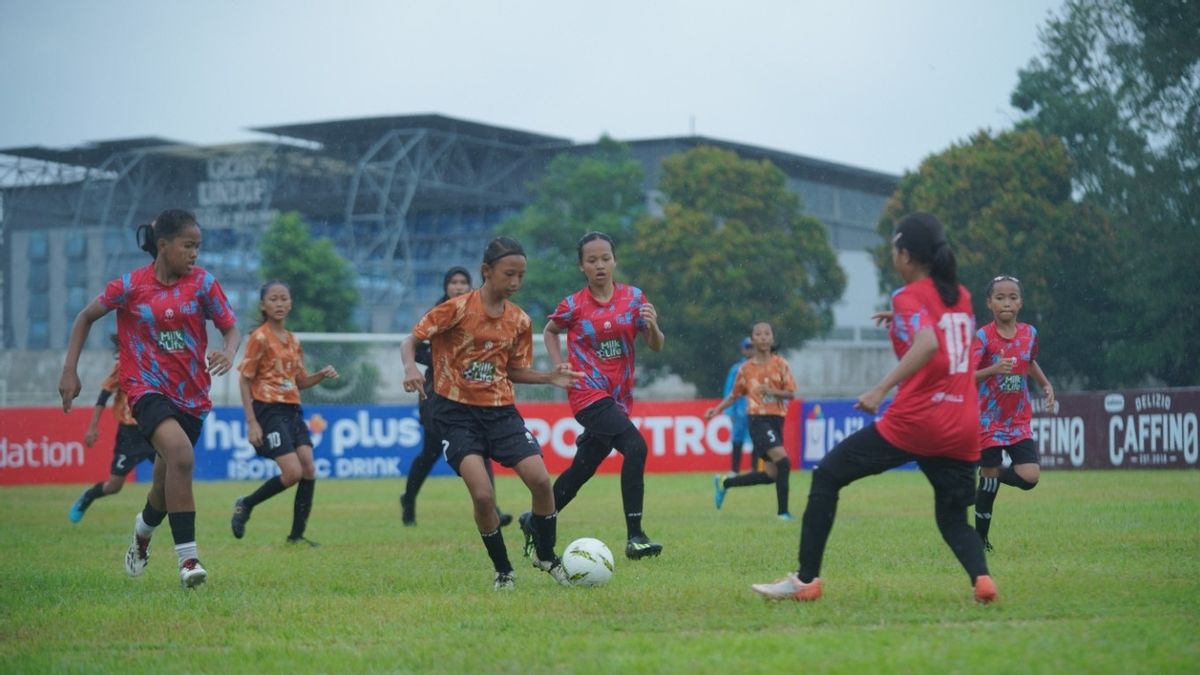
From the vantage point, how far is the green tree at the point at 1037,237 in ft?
145

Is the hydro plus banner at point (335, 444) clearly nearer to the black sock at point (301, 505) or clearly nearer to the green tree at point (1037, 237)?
the black sock at point (301, 505)

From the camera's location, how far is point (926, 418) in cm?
734

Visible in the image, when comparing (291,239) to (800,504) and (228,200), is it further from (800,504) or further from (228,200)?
(800,504)

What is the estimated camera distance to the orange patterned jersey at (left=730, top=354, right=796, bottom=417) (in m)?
16.2

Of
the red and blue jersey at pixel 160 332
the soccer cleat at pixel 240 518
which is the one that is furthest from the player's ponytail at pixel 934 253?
the soccer cleat at pixel 240 518

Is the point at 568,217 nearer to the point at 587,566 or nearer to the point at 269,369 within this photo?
the point at 269,369

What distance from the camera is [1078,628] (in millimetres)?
6648

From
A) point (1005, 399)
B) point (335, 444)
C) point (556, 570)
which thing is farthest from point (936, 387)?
point (335, 444)

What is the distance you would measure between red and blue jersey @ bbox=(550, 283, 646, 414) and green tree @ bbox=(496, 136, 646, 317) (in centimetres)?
4972

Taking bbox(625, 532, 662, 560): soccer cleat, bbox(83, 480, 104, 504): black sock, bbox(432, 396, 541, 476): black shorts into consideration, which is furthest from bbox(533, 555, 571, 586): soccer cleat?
bbox(83, 480, 104, 504): black sock

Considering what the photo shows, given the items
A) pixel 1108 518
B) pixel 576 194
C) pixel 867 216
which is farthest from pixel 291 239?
pixel 1108 518

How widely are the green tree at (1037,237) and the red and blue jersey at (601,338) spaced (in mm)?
34101

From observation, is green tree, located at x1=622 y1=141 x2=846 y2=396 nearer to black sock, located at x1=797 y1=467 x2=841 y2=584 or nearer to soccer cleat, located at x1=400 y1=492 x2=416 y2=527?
soccer cleat, located at x1=400 y1=492 x2=416 y2=527

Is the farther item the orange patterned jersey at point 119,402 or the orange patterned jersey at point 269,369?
the orange patterned jersey at point 119,402
